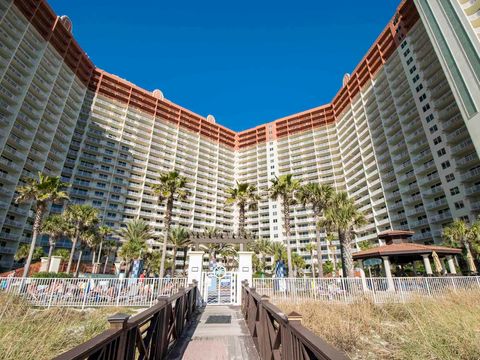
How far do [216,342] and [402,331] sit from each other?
4.97 meters

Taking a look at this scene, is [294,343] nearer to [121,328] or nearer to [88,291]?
[121,328]

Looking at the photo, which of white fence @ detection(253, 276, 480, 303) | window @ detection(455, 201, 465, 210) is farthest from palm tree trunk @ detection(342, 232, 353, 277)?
window @ detection(455, 201, 465, 210)

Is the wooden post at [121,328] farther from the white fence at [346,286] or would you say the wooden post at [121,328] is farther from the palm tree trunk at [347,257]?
the palm tree trunk at [347,257]

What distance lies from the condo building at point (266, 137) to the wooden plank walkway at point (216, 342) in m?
40.6

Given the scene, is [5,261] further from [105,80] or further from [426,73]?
[426,73]

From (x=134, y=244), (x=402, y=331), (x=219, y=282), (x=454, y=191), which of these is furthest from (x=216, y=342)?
(x=454, y=191)

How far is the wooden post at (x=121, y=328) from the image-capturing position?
3000 mm

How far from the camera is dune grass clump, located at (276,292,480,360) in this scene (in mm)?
5066

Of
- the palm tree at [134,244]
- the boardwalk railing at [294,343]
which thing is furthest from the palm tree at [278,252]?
the boardwalk railing at [294,343]

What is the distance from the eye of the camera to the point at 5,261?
153ft

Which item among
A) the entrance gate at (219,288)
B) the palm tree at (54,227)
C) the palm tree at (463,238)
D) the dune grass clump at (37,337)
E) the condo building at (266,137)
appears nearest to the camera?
the dune grass clump at (37,337)

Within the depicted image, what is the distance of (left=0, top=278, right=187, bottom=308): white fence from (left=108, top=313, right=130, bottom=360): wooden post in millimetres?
11185

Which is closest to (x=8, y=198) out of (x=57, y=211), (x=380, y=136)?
(x=57, y=211)

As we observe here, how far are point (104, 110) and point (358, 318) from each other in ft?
276
